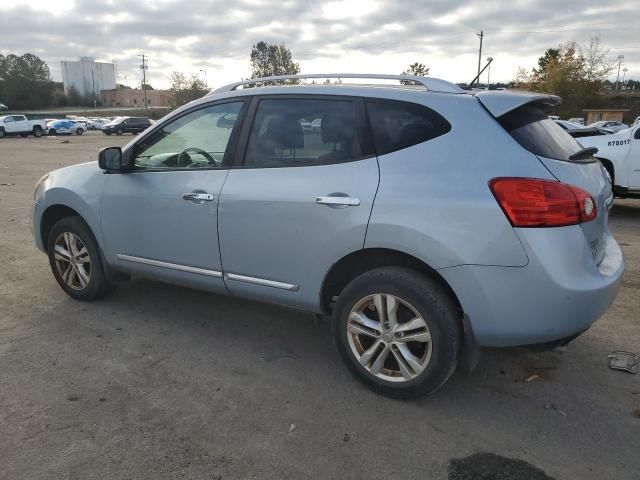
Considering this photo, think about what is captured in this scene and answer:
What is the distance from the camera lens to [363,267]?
324 centimetres

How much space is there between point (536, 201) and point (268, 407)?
1843mm

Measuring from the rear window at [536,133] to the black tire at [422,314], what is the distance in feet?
2.97

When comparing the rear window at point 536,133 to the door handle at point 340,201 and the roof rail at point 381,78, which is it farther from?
the door handle at point 340,201

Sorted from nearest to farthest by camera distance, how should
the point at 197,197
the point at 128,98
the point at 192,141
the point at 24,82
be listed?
the point at 197,197 → the point at 192,141 → the point at 24,82 → the point at 128,98

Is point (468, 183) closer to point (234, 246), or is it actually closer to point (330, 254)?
point (330, 254)

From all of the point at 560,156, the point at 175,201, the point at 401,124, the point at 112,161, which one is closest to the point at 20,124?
the point at 112,161

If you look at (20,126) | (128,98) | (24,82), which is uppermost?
(24,82)

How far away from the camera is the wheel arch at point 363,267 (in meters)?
3.00

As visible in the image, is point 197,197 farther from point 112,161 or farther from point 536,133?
point 536,133

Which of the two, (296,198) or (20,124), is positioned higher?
(20,124)

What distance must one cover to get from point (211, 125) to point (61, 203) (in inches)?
65.3

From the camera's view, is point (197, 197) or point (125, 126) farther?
point (125, 126)

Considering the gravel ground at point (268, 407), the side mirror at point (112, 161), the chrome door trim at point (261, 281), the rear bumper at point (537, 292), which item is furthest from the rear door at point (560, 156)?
the side mirror at point (112, 161)

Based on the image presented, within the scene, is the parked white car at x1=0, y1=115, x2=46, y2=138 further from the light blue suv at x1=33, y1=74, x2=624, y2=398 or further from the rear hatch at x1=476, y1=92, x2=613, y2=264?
the rear hatch at x1=476, y1=92, x2=613, y2=264
